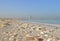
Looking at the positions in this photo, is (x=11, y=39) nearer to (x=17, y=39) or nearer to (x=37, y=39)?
(x=17, y=39)

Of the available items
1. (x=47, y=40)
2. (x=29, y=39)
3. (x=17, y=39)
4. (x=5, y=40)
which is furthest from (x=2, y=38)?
(x=47, y=40)

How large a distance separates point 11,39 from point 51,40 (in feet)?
4.07

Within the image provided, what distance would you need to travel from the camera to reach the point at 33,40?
475 centimetres

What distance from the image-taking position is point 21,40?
5234mm

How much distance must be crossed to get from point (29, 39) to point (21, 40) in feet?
1.59

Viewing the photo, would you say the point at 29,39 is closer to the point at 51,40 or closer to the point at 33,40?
the point at 33,40

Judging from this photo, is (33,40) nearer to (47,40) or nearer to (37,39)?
(37,39)

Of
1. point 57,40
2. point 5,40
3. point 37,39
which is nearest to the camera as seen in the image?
point 37,39

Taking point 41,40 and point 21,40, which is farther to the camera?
point 21,40

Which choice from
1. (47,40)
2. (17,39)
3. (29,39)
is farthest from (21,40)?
(47,40)

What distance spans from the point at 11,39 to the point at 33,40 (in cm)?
87

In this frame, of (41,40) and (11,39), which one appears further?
(11,39)

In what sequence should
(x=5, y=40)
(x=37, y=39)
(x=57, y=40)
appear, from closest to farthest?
(x=37, y=39), (x=57, y=40), (x=5, y=40)

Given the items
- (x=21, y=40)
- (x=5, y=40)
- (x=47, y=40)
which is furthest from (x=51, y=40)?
(x=5, y=40)
